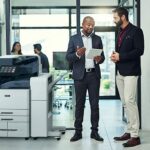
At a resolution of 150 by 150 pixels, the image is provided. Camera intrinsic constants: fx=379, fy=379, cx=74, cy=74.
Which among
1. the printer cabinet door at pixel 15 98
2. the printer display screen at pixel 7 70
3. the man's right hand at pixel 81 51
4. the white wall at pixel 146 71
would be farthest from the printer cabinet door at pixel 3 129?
the white wall at pixel 146 71

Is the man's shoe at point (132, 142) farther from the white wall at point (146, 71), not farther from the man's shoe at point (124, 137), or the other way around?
the white wall at point (146, 71)

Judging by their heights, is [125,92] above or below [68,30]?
below

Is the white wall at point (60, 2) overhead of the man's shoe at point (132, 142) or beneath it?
overhead

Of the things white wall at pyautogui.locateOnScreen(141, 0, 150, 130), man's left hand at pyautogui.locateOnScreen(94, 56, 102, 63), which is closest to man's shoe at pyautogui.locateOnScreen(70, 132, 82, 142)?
man's left hand at pyautogui.locateOnScreen(94, 56, 102, 63)

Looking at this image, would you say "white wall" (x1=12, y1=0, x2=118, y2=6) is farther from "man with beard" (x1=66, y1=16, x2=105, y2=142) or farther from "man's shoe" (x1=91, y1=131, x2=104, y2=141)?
Result: "man's shoe" (x1=91, y1=131, x2=104, y2=141)

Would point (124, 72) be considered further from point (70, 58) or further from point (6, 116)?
point (6, 116)

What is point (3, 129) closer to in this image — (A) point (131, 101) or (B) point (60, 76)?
(B) point (60, 76)

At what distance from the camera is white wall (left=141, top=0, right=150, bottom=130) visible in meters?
5.73

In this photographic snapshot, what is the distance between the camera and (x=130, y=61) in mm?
4785

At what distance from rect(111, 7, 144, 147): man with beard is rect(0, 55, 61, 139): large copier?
1.03 m

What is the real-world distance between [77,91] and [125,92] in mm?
657

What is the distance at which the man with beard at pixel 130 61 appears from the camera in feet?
15.5

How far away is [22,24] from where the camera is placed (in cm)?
989

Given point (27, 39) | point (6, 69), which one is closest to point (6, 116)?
point (6, 69)
